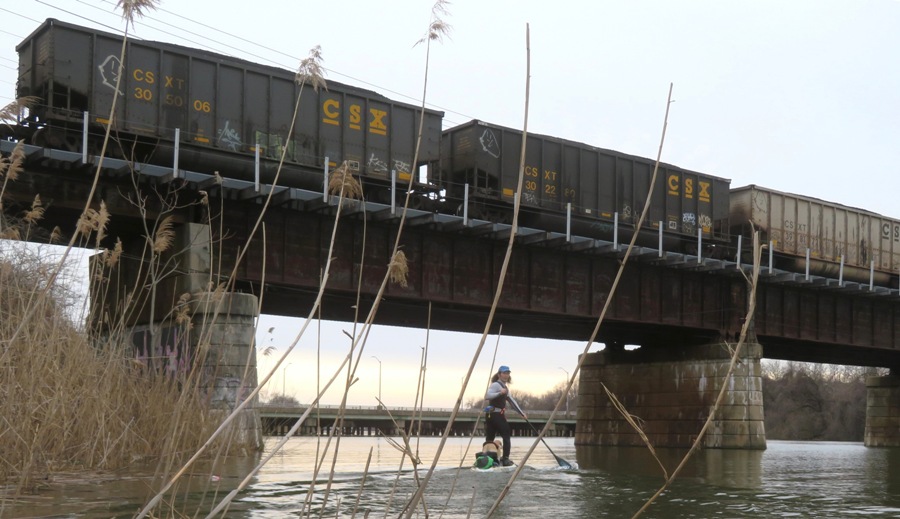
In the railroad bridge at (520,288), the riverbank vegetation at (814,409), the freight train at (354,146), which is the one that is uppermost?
the freight train at (354,146)

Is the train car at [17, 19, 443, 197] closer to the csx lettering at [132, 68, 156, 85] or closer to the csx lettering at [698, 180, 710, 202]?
the csx lettering at [132, 68, 156, 85]

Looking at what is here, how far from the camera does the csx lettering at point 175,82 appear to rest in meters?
21.8

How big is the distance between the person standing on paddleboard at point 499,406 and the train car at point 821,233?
69.9 ft

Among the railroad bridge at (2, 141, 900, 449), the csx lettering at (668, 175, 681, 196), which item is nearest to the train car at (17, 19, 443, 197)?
the railroad bridge at (2, 141, 900, 449)

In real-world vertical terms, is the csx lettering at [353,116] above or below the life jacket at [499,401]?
above

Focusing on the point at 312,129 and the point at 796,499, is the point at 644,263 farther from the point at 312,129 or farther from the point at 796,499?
the point at 796,499

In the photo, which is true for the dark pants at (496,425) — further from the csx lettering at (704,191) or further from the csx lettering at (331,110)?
the csx lettering at (704,191)

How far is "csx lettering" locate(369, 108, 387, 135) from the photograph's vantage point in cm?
2511

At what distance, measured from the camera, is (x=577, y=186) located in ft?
99.7

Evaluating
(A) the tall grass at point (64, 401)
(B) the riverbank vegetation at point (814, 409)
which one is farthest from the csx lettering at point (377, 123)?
(B) the riverbank vegetation at point (814, 409)

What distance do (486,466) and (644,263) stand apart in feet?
59.0

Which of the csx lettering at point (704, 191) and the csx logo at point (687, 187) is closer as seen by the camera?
the csx logo at point (687, 187)

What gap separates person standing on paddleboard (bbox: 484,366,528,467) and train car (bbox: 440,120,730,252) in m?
12.6

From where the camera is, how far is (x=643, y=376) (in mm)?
36906
